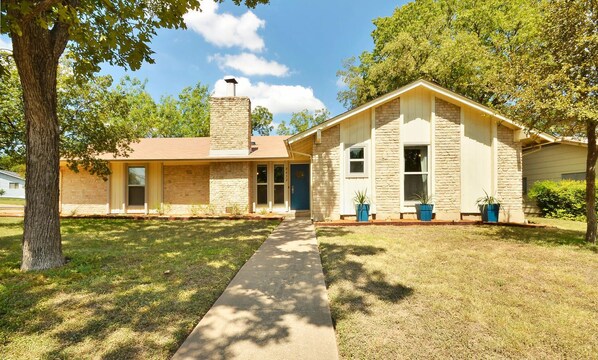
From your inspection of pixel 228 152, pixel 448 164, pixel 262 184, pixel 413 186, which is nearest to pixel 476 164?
pixel 448 164

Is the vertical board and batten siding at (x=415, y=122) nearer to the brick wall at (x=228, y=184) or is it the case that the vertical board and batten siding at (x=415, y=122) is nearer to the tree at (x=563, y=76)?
the tree at (x=563, y=76)

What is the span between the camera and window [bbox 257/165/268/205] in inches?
531

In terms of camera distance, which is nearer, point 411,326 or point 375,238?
point 411,326

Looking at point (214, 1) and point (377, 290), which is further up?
point (214, 1)

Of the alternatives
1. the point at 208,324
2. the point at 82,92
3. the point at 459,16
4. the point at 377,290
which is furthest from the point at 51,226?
the point at 459,16

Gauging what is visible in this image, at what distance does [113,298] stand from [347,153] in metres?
8.34

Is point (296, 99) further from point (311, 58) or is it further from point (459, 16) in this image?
point (459, 16)

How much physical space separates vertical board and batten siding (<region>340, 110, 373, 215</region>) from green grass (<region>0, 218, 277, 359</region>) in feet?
15.6

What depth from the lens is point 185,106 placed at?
31.5 m

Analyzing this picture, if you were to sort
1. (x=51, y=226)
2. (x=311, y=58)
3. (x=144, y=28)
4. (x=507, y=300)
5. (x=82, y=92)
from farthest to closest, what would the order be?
1. (x=311, y=58)
2. (x=82, y=92)
3. (x=144, y=28)
4. (x=51, y=226)
5. (x=507, y=300)

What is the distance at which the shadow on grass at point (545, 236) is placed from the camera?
21.2 ft

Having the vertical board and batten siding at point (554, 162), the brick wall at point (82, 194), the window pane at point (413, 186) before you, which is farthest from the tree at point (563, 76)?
the brick wall at point (82, 194)

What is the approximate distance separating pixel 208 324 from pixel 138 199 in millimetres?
13038

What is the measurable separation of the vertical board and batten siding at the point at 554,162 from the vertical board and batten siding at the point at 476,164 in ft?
9.66
